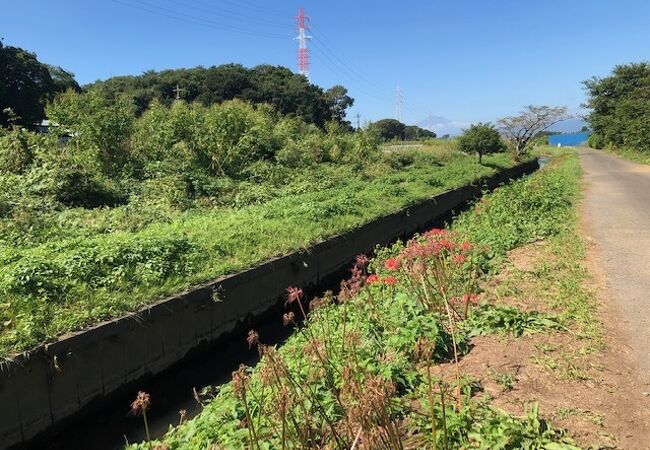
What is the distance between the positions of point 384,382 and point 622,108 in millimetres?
51535

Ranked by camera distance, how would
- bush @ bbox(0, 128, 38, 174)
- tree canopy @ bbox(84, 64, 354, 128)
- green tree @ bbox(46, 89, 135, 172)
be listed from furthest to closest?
tree canopy @ bbox(84, 64, 354, 128)
green tree @ bbox(46, 89, 135, 172)
bush @ bbox(0, 128, 38, 174)

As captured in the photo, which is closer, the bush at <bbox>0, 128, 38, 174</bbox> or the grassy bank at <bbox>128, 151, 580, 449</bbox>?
the grassy bank at <bbox>128, 151, 580, 449</bbox>

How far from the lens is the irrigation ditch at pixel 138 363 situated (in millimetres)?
5270

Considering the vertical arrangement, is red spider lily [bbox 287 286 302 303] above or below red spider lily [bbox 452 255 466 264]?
above

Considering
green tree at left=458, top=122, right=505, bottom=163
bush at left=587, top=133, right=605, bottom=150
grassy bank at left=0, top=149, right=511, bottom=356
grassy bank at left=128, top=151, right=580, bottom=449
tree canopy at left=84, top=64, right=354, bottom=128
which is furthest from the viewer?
tree canopy at left=84, top=64, right=354, bottom=128

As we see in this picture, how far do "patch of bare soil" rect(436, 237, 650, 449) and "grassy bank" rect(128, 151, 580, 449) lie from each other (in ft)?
0.52

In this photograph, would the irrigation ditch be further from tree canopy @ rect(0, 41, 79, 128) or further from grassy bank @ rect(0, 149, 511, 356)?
tree canopy @ rect(0, 41, 79, 128)

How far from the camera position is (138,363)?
257 inches

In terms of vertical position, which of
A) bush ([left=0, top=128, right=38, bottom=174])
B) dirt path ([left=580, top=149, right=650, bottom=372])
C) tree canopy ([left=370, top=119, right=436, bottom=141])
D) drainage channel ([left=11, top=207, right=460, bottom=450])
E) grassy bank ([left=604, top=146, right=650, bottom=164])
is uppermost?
tree canopy ([left=370, top=119, right=436, bottom=141])

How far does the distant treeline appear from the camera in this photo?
39.8 m

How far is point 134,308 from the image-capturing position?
6410 millimetres

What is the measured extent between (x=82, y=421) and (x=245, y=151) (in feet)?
46.5

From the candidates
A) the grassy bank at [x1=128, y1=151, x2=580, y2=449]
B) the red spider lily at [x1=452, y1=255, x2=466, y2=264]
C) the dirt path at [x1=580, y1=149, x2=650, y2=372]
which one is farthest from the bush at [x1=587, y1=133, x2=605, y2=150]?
the red spider lily at [x1=452, y1=255, x2=466, y2=264]

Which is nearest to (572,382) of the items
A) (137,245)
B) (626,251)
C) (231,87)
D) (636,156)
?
(626,251)
